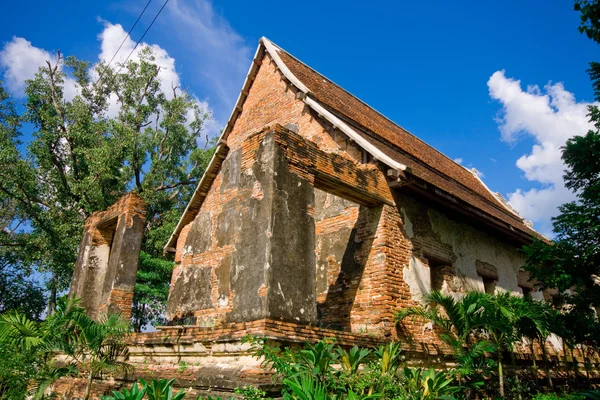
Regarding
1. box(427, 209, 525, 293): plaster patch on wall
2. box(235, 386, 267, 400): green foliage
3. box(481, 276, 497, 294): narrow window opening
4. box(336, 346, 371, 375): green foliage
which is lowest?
box(235, 386, 267, 400): green foliage

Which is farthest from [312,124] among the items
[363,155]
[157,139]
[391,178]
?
[157,139]

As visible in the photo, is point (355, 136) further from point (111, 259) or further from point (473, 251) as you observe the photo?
point (111, 259)

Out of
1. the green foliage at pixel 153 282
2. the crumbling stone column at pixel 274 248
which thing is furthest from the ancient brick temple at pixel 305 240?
the green foliage at pixel 153 282

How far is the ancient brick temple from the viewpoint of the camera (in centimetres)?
626

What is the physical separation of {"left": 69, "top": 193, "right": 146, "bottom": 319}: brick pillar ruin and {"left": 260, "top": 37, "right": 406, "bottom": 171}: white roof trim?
183 inches

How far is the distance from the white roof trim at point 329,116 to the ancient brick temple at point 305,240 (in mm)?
33

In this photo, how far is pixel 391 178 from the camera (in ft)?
29.7

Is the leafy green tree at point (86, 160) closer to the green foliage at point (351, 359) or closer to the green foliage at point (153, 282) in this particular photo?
the green foliage at point (153, 282)

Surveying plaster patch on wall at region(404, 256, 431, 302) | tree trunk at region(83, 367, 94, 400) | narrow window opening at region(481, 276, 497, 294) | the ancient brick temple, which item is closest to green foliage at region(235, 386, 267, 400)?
the ancient brick temple

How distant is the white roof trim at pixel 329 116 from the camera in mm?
8758

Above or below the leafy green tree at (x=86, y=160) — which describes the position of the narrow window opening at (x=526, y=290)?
below

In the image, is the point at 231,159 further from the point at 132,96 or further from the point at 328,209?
the point at 132,96

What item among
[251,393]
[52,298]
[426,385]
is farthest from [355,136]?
[52,298]

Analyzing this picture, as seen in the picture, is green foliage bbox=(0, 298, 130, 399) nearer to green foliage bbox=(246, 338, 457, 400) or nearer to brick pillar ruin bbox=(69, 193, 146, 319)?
brick pillar ruin bbox=(69, 193, 146, 319)
